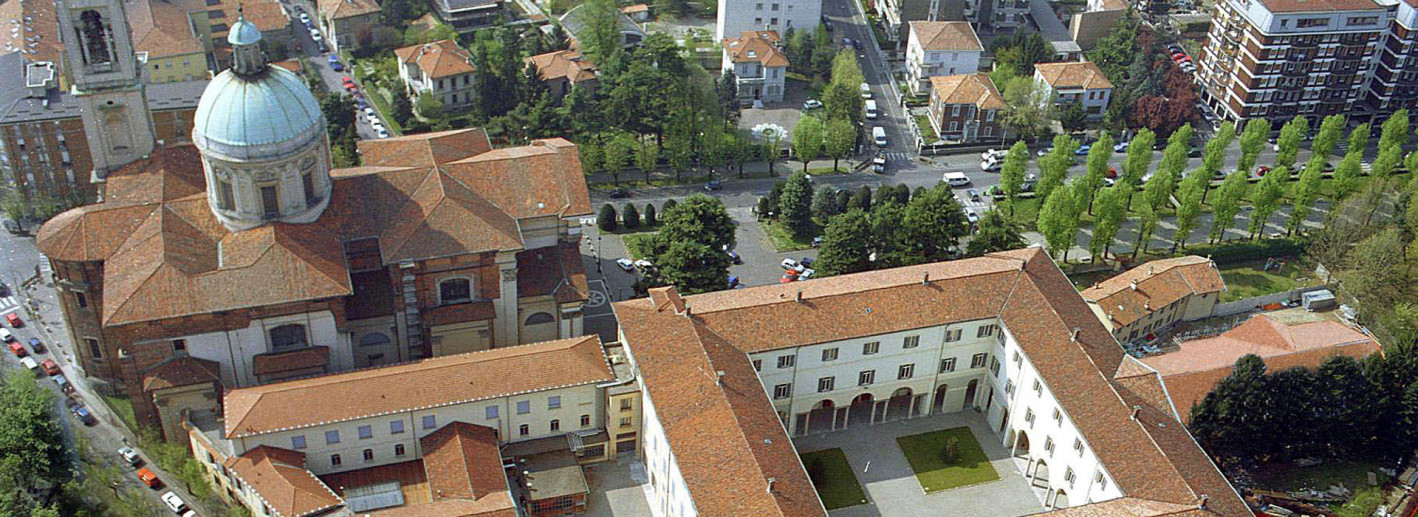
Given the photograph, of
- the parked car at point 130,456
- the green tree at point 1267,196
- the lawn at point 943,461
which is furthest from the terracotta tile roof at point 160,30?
the green tree at point 1267,196

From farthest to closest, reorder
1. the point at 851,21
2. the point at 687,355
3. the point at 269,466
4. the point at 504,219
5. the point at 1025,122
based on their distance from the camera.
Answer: the point at 851,21, the point at 1025,122, the point at 504,219, the point at 687,355, the point at 269,466

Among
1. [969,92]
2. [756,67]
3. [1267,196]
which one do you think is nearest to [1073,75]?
[969,92]

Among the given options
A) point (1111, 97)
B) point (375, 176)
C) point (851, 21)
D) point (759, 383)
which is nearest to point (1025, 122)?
point (1111, 97)

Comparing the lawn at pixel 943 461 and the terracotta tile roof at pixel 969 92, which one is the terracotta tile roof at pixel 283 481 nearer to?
the lawn at pixel 943 461

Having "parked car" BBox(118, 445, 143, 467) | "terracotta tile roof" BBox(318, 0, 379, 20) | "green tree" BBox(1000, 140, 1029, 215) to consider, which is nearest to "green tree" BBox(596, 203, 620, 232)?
"green tree" BBox(1000, 140, 1029, 215)

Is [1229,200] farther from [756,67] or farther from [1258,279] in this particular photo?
[756,67]

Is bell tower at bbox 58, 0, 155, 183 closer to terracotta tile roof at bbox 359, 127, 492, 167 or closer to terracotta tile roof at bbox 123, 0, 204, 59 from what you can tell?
terracotta tile roof at bbox 359, 127, 492, 167

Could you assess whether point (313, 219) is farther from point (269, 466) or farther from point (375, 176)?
point (269, 466)
